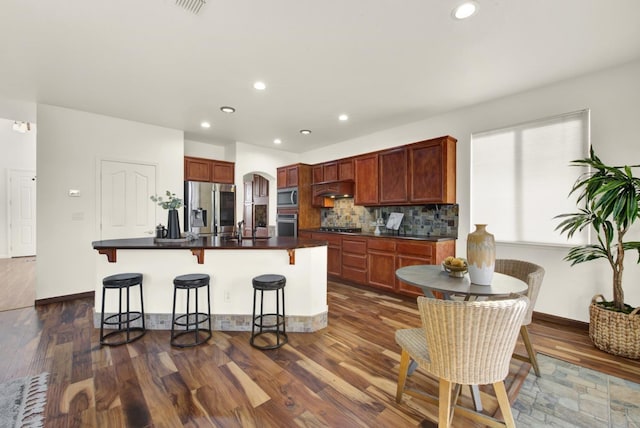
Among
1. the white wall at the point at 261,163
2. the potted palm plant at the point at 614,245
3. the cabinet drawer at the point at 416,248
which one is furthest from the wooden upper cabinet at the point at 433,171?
the white wall at the point at 261,163

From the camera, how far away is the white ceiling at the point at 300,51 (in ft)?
6.67

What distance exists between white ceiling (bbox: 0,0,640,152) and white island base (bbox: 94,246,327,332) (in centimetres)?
192

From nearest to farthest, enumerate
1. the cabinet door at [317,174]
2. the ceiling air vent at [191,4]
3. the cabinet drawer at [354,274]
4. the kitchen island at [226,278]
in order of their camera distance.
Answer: the ceiling air vent at [191,4] < the kitchen island at [226,278] < the cabinet drawer at [354,274] < the cabinet door at [317,174]

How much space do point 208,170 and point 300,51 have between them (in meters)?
3.62

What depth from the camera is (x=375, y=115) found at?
4191 millimetres

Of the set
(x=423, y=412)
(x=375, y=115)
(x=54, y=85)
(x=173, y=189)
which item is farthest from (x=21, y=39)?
(x=423, y=412)

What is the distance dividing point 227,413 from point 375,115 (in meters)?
3.96

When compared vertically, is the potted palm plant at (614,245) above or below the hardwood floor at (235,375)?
above

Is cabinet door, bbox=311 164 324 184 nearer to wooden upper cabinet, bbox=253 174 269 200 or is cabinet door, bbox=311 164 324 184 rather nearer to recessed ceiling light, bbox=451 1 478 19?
wooden upper cabinet, bbox=253 174 269 200

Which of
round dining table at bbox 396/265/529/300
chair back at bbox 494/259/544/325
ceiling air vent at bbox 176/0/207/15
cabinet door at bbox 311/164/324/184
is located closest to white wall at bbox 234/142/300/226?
cabinet door at bbox 311/164/324/184

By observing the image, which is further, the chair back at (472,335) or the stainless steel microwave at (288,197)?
the stainless steel microwave at (288,197)

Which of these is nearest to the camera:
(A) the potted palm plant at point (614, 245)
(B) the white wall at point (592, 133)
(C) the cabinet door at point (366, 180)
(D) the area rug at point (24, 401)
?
(D) the area rug at point (24, 401)

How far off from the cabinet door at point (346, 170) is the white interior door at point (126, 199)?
10.8 feet

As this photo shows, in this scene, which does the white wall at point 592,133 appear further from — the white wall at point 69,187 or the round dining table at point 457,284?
the white wall at point 69,187
